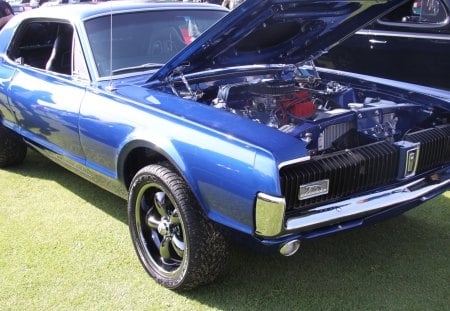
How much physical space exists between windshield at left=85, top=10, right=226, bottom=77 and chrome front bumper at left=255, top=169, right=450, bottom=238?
1624 millimetres

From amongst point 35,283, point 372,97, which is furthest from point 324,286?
point 35,283

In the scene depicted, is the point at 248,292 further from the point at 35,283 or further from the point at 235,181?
the point at 35,283

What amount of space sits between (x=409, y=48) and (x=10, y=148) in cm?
385

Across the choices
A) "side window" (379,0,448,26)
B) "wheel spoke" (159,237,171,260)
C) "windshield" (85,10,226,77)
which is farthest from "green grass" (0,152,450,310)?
"side window" (379,0,448,26)

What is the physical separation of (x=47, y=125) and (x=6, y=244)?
0.85 m

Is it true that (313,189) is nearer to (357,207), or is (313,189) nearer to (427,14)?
(357,207)

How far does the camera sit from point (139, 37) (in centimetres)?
345

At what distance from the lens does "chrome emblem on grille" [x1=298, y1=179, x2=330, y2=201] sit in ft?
7.30

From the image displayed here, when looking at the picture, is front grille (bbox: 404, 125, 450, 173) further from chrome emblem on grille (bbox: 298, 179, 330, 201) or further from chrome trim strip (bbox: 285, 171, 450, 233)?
chrome emblem on grille (bbox: 298, 179, 330, 201)

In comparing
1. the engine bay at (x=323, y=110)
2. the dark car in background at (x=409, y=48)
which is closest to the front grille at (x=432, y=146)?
the engine bay at (x=323, y=110)

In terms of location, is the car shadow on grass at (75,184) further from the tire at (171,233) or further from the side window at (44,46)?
the side window at (44,46)

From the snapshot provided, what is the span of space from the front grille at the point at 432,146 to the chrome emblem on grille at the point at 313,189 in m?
0.70

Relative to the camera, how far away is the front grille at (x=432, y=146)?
271cm

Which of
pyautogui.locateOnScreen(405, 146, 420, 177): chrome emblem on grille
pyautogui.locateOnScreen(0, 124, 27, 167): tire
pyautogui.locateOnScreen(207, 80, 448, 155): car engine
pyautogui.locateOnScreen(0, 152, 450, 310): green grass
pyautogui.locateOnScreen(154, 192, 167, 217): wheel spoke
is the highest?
pyautogui.locateOnScreen(207, 80, 448, 155): car engine
